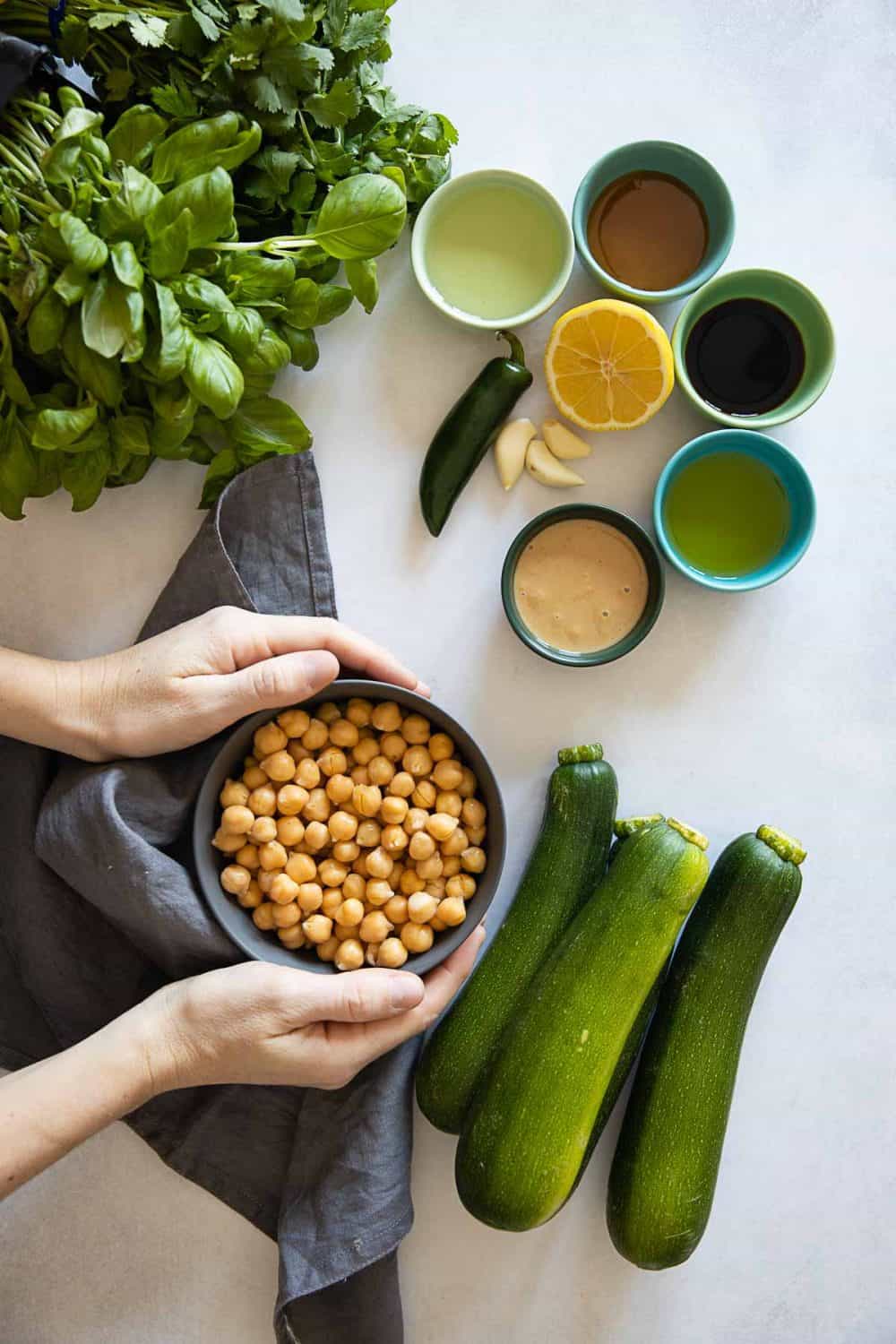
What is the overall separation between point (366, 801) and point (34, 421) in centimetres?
60

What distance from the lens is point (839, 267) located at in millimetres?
1490

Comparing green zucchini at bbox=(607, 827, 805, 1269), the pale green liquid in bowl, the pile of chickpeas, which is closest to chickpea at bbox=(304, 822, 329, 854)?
the pile of chickpeas

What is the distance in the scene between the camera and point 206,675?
1.29 meters

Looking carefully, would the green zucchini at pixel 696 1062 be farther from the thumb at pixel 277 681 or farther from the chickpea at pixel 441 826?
the thumb at pixel 277 681

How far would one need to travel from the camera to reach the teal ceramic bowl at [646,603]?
4.53 ft

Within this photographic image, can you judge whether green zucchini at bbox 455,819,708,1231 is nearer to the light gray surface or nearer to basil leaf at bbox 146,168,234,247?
the light gray surface

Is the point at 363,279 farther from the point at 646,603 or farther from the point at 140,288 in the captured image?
the point at 646,603

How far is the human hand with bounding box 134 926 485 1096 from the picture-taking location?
1.20 m

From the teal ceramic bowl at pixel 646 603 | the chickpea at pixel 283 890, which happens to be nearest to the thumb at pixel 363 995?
the chickpea at pixel 283 890

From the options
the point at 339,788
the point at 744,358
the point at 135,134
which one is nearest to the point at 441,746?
the point at 339,788

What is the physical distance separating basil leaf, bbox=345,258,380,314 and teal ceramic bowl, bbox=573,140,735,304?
1.02ft

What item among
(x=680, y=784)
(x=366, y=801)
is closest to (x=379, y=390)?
(x=366, y=801)

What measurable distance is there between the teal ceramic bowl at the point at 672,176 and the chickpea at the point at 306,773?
753 millimetres

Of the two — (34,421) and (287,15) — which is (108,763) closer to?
(34,421)
